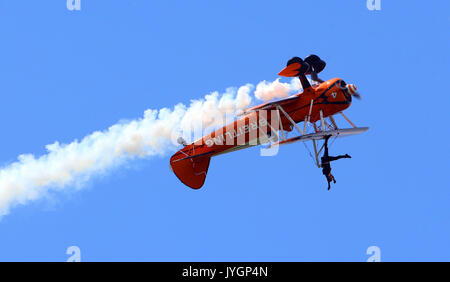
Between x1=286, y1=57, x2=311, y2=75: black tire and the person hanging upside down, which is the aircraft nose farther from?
the person hanging upside down

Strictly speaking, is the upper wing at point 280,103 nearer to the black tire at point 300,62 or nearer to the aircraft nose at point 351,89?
the black tire at point 300,62

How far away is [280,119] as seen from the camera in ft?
129

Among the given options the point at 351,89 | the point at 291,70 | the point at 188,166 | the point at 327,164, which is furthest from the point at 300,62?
the point at 188,166

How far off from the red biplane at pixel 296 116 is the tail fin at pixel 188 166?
1.32 meters

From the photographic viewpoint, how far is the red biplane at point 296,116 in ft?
125

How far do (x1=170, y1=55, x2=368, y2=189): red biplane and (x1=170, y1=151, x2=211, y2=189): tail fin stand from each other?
4.33ft

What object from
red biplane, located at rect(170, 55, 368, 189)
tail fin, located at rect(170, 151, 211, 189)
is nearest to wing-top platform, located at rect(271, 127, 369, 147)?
red biplane, located at rect(170, 55, 368, 189)

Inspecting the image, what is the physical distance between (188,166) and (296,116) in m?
7.18

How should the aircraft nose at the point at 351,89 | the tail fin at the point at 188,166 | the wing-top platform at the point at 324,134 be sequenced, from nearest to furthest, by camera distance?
the wing-top platform at the point at 324,134 → the aircraft nose at the point at 351,89 → the tail fin at the point at 188,166

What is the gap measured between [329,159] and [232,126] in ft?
17.4

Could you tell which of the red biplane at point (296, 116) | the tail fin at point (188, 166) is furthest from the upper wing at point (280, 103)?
Answer: the tail fin at point (188, 166)

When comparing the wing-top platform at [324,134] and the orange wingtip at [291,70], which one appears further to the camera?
the orange wingtip at [291,70]
